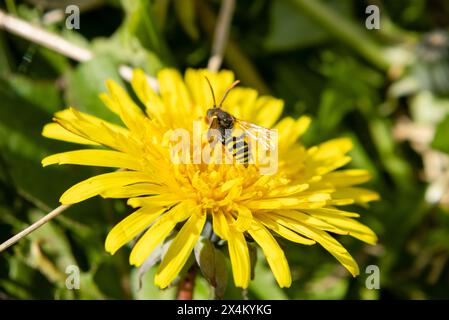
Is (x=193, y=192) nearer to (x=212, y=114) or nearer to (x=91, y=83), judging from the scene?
(x=212, y=114)

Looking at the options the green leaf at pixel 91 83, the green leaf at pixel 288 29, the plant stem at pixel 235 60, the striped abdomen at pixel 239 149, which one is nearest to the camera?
the striped abdomen at pixel 239 149

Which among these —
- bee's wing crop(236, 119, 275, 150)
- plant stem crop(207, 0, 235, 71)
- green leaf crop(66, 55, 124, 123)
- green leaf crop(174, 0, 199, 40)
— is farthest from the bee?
green leaf crop(174, 0, 199, 40)

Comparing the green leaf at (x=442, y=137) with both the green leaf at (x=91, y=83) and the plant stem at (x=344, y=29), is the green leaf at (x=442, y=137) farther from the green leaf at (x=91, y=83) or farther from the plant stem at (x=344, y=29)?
the green leaf at (x=91, y=83)

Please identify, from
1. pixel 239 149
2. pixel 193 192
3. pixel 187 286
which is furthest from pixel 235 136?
pixel 187 286

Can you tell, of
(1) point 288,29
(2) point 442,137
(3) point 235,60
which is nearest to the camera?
(2) point 442,137

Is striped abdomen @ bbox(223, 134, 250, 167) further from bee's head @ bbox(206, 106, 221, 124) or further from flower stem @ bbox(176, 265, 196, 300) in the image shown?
flower stem @ bbox(176, 265, 196, 300)

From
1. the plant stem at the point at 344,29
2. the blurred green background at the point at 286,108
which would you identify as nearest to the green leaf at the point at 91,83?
the blurred green background at the point at 286,108
